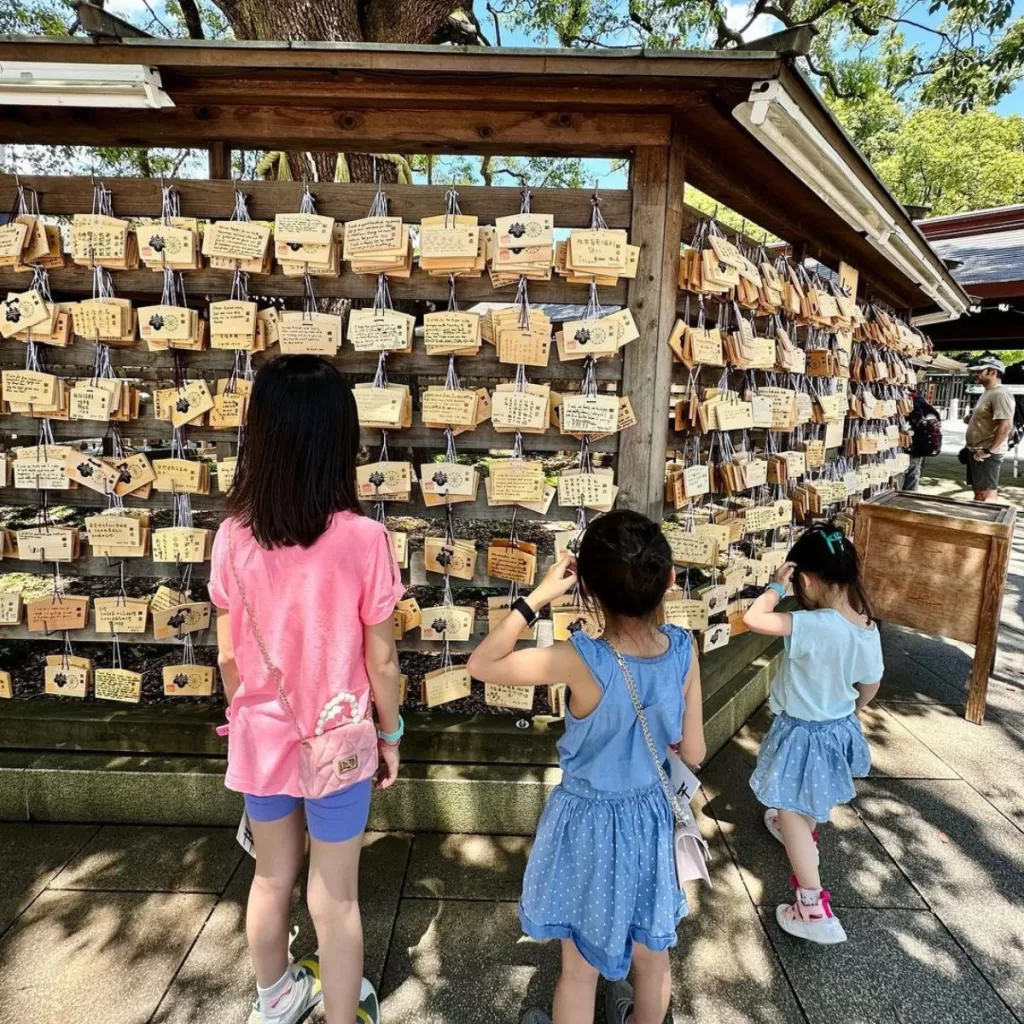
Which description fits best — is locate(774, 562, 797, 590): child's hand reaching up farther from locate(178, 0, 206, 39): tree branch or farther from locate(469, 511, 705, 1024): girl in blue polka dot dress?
locate(178, 0, 206, 39): tree branch

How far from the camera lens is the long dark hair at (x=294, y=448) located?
4.50ft

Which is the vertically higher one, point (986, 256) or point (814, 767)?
point (986, 256)

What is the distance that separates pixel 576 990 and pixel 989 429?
7.94 m

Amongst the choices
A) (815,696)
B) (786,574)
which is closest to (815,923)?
(815,696)

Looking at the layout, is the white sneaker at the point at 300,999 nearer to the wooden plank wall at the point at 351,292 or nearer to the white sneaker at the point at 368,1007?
the white sneaker at the point at 368,1007

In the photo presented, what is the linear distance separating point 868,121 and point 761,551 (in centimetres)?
2782

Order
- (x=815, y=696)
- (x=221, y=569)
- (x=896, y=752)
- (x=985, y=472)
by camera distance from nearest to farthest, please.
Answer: (x=221, y=569)
(x=815, y=696)
(x=896, y=752)
(x=985, y=472)

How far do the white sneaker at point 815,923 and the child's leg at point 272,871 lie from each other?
5.37ft

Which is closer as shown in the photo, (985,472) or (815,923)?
(815,923)

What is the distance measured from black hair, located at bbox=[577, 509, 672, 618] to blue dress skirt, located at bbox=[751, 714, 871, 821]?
3.70 feet

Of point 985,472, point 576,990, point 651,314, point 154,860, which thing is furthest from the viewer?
point 985,472

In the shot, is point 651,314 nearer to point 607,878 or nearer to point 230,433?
point 230,433

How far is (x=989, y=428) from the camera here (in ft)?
→ 23.5

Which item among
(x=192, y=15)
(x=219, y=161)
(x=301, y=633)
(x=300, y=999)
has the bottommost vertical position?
(x=300, y=999)
